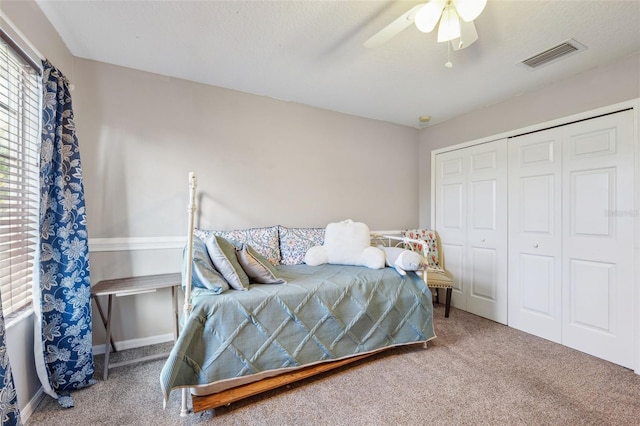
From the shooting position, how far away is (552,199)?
2391mm

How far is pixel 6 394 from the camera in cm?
108

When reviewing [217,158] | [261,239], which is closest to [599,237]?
[261,239]

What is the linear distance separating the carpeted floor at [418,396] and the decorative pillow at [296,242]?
1030 millimetres

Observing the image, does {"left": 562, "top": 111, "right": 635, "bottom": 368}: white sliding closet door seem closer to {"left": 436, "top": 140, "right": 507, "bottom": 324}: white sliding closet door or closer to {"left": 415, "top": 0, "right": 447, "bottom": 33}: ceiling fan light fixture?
{"left": 436, "top": 140, "right": 507, "bottom": 324}: white sliding closet door

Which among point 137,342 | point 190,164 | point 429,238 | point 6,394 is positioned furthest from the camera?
point 429,238

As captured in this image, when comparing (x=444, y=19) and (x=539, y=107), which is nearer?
(x=444, y=19)

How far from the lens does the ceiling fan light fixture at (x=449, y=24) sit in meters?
1.39

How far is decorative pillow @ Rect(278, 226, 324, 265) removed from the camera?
2.59m

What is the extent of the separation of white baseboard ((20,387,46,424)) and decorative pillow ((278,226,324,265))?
1.70 metres

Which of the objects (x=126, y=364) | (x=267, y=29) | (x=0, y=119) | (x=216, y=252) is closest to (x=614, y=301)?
(x=216, y=252)

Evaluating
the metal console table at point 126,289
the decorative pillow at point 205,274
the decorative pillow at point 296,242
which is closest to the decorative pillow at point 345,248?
the decorative pillow at point 296,242

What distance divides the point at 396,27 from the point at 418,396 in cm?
206

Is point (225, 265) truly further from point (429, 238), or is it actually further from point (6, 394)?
point (429, 238)

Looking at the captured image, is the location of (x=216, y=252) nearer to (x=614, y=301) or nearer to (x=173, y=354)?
(x=173, y=354)
